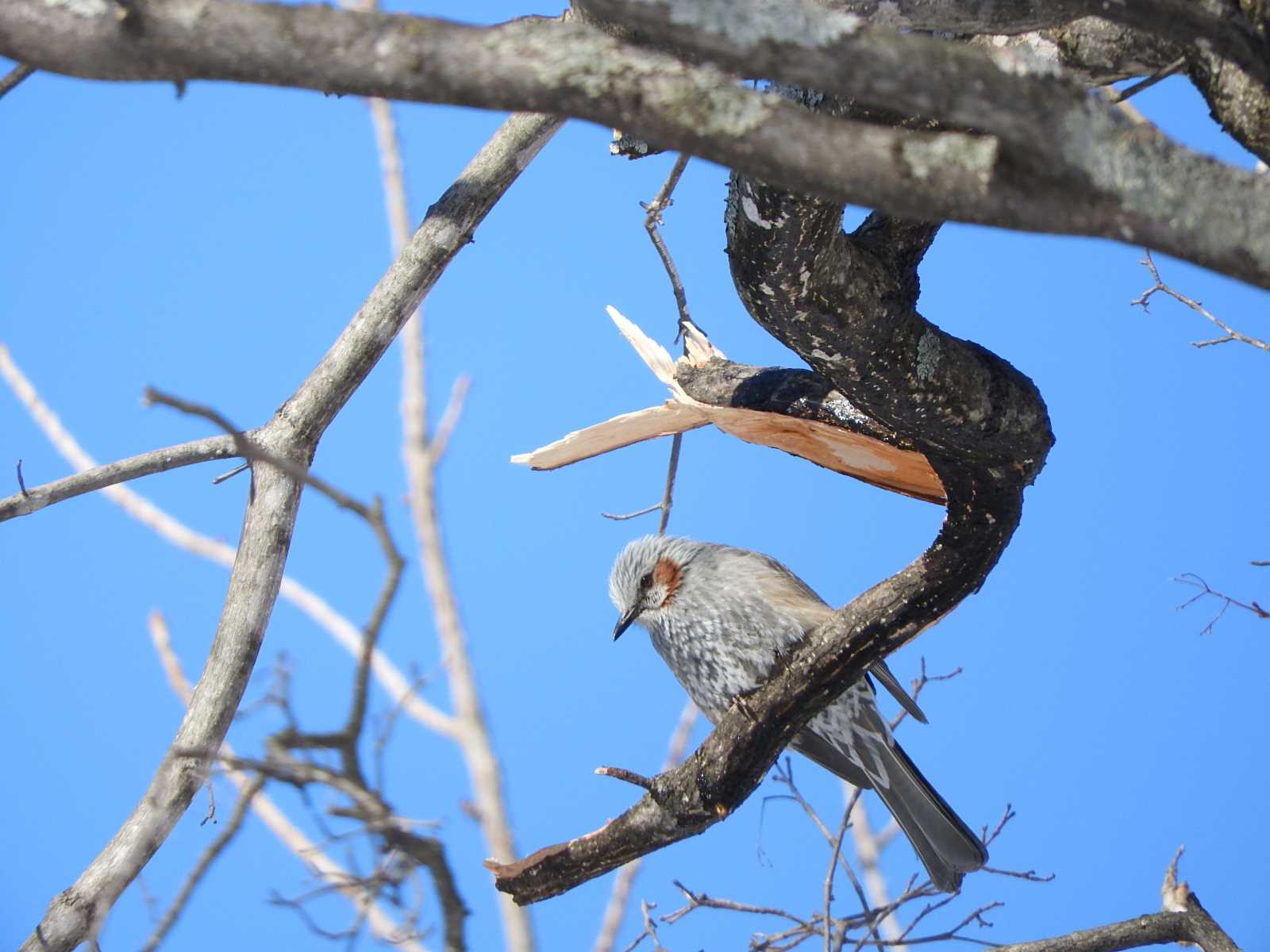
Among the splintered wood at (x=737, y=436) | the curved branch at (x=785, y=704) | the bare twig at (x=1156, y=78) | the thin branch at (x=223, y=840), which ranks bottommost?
the thin branch at (x=223, y=840)

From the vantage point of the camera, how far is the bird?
11.5 ft

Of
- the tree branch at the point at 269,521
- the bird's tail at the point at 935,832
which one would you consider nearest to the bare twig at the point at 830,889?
the bird's tail at the point at 935,832

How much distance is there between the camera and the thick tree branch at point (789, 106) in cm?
126

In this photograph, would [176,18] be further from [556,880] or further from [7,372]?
[7,372]

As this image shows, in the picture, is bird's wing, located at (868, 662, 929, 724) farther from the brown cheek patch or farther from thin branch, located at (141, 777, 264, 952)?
thin branch, located at (141, 777, 264, 952)

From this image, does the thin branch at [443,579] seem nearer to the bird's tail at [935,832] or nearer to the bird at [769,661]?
the bird at [769,661]

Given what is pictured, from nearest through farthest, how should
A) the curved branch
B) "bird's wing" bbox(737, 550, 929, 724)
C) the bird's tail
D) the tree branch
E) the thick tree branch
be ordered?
the thick tree branch, the tree branch, the curved branch, the bird's tail, "bird's wing" bbox(737, 550, 929, 724)

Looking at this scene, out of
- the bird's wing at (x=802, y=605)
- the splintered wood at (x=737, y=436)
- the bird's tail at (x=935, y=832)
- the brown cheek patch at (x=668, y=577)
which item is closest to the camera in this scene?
the splintered wood at (x=737, y=436)

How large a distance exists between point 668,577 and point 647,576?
0.07 meters

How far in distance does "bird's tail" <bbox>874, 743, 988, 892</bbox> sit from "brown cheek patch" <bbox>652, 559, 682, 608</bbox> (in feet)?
3.12

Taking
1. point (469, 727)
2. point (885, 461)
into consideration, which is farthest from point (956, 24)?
point (469, 727)

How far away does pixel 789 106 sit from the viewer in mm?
1298

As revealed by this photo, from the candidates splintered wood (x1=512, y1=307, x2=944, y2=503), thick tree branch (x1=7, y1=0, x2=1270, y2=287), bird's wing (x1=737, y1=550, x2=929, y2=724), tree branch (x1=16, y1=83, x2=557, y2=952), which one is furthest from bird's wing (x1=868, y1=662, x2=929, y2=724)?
thick tree branch (x1=7, y1=0, x2=1270, y2=287)

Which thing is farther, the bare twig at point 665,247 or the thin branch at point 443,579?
the thin branch at point 443,579
